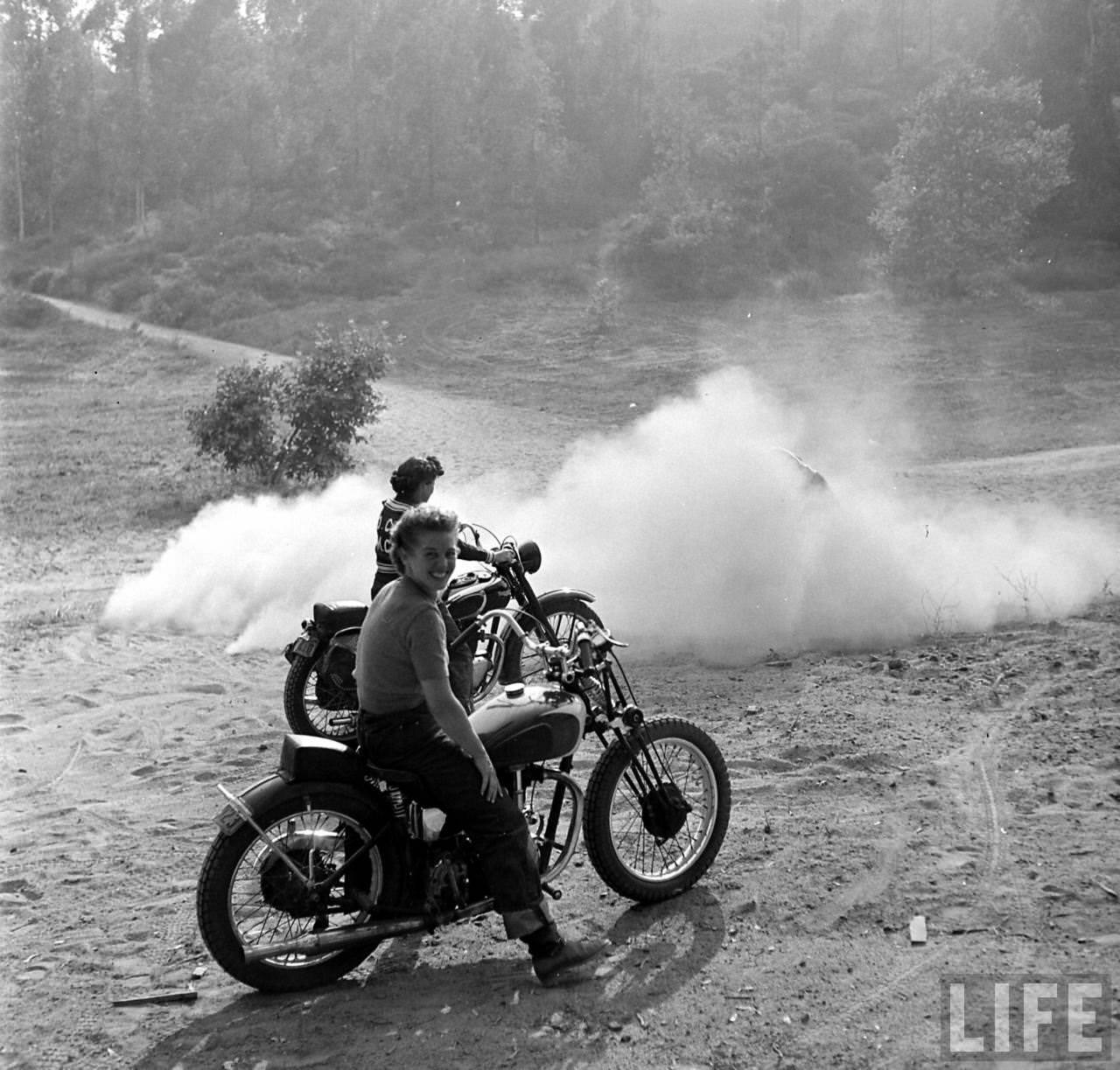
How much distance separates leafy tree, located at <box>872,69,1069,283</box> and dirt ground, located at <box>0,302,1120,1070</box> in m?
25.0

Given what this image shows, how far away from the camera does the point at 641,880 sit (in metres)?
4.98

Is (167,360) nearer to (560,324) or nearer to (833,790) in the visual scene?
(560,324)

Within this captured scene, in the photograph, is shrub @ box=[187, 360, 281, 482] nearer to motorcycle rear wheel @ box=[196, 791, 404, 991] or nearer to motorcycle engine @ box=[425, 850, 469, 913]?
motorcycle rear wheel @ box=[196, 791, 404, 991]

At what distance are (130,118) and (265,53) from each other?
9356mm

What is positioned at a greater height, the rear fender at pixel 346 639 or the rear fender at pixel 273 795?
the rear fender at pixel 346 639

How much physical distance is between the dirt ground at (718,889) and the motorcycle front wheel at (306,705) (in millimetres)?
239

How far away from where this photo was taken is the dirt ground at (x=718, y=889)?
419cm

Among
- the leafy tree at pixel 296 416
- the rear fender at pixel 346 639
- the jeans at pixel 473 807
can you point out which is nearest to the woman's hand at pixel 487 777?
the jeans at pixel 473 807

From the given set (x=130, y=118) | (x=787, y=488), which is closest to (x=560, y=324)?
(x=787, y=488)

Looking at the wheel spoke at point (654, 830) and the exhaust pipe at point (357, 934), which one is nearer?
the exhaust pipe at point (357, 934)

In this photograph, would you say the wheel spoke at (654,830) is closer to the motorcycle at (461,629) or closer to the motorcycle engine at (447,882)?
the motorcycle engine at (447,882)

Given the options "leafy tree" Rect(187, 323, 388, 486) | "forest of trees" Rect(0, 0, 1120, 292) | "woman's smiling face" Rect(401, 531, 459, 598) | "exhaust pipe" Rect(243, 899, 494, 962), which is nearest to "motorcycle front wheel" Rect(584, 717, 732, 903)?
"exhaust pipe" Rect(243, 899, 494, 962)

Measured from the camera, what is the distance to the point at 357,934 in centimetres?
446

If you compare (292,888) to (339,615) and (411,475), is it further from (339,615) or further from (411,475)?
(339,615)
